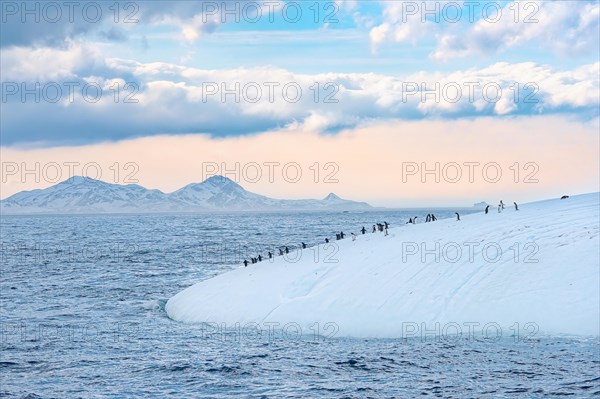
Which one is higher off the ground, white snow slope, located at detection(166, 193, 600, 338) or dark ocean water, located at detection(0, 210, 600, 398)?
white snow slope, located at detection(166, 193, 600, 338)

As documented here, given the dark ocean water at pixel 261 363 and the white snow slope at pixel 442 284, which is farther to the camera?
the white snow slope at pixel 442 284

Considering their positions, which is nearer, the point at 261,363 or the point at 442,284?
the point at 261,363

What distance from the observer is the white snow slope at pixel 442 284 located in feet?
93.4

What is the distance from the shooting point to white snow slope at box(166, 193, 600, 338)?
28453 millimetres

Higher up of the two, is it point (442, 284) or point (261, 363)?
point (442, 284)

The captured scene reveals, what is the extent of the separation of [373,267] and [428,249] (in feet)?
10.5

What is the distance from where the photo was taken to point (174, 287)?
54500mm

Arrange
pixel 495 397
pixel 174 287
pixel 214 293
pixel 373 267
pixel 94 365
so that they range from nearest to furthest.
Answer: pixel 495 397 → pixel 94 365 → pixel 373 267 → pixel 214 293 → pixel 174 287

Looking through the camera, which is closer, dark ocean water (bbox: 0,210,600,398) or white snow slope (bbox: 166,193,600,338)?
dark ocean water (bbox: 0,210,600,398)

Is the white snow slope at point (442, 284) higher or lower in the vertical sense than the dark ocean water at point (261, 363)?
higher

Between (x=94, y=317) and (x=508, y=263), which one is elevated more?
(x=508, y=263)

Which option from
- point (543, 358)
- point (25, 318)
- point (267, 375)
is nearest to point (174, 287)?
point (25, 318)

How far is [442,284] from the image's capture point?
31031 millimetres

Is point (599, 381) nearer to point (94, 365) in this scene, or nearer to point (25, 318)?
point (94, 365)
